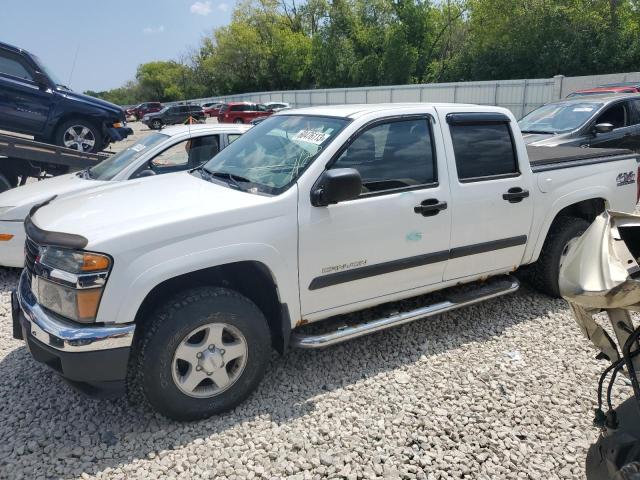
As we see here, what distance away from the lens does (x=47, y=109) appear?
8.85m

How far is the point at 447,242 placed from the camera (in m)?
3.62

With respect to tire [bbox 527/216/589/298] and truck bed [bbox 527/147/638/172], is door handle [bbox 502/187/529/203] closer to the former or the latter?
truck bed [bbox 527/147/638/172]

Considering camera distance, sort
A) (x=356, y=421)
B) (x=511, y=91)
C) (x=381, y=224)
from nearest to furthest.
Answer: (x=356, y=421), (x=381, y=224), (x=511, y=91)

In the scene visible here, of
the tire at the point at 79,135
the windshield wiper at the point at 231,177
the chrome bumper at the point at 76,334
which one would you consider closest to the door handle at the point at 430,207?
the windshield wiper at the point at 231,177

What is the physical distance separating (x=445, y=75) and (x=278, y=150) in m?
42.4

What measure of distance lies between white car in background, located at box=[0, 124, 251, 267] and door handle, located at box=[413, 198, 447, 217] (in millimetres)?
2987

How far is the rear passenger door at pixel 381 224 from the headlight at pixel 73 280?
44.8 inches

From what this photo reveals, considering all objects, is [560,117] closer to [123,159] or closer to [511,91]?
[123,159]

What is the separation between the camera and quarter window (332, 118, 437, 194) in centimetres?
332

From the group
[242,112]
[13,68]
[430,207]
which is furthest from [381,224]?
[242,112]

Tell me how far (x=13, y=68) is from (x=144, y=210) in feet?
25.0

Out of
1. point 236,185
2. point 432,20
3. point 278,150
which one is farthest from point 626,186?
point 432,20

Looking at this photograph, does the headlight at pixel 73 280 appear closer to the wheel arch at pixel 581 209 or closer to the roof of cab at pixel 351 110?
the roof of cab at pixel 351 110

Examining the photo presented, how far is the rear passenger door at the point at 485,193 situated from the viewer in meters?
3.67
